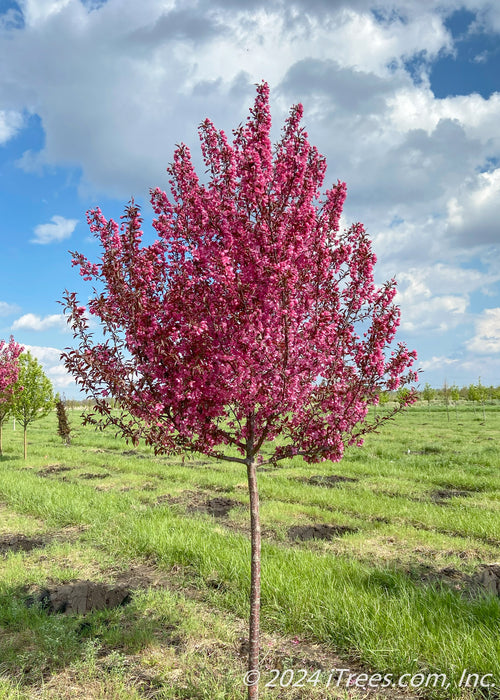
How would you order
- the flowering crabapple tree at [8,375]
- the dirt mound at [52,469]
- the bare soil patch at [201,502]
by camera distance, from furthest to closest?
the flowering crabapple tree at [8,375] → the dirt mound at [52,469] → the bare soil patch at [201,502]

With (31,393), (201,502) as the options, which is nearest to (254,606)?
(201,502)

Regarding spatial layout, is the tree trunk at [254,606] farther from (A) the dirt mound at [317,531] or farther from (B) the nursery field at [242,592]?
(A) the dirt mound at [317,531]

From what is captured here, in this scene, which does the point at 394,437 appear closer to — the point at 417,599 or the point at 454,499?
the point at 454,499

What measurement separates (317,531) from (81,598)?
5.01 metres

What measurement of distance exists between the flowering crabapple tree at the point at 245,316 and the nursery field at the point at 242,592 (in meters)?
1.46

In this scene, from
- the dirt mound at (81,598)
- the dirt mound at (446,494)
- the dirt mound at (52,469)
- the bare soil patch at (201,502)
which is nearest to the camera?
the dirt mound at (81,598)

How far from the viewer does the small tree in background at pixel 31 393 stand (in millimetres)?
22469

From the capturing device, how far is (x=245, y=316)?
3.99 meters

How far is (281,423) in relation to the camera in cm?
443

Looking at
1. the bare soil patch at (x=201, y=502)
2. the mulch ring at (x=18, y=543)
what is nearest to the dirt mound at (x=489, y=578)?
the bare soil patch at (x=201, y=502)

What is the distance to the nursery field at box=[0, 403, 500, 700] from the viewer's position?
4832 mm

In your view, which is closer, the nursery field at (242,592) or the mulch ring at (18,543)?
the nursery field at (242,592)

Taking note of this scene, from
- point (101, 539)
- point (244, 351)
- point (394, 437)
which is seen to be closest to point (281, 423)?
point (244, 351)

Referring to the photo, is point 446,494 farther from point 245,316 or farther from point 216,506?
point 245,316
